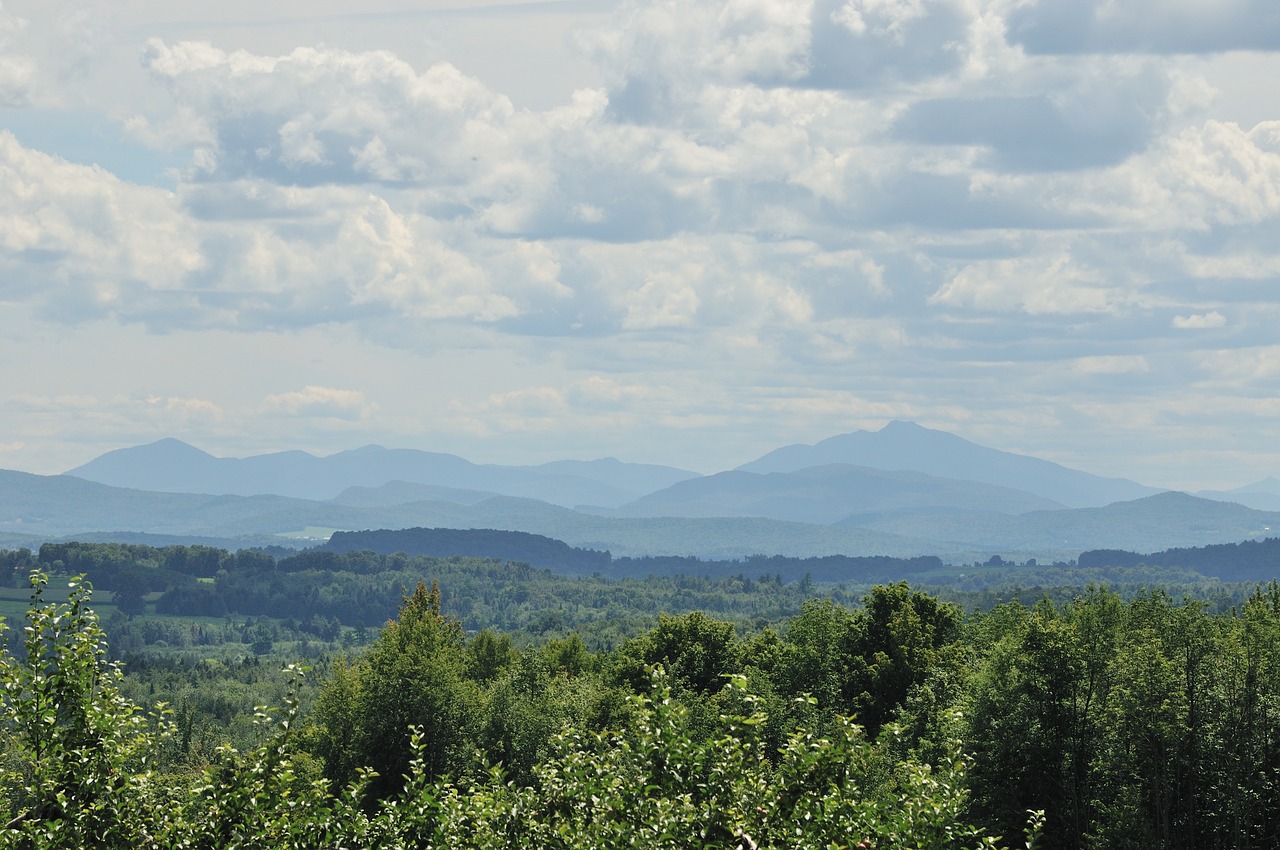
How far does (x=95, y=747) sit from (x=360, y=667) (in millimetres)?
81009

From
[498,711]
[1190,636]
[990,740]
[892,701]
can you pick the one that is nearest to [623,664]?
[498,711]

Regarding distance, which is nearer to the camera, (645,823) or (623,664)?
(645,823)

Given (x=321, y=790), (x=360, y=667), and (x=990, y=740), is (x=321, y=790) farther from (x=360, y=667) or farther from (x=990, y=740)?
(x=360, y=667)

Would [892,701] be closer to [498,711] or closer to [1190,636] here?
[498,711]

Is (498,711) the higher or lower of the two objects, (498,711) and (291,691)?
the lower

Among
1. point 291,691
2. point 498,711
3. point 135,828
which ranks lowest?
point 498,711

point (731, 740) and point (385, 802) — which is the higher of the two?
point (731, 740)

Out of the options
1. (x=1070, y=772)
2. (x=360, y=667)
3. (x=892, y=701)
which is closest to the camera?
(x=1070, y=772)

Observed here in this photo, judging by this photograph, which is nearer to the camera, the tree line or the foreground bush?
the foreground bush

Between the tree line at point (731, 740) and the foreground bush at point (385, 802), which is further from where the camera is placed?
the tree line at point (731, 740)

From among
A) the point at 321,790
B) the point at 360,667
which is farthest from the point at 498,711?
the point at 321,790

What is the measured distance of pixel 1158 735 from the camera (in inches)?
2089

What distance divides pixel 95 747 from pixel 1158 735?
40.9m

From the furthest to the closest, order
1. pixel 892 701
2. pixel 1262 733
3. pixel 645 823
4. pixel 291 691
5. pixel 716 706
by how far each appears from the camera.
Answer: pixel 892 701, pixel 716 706, pixel 1262 733, pixel 291 691, pixel 645 823
